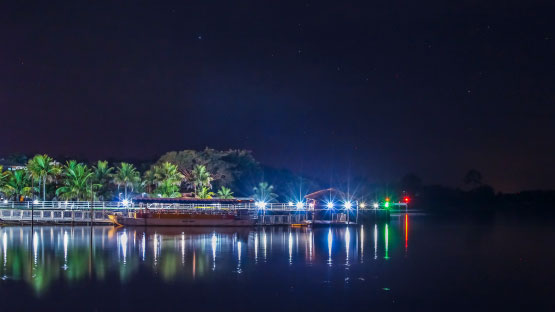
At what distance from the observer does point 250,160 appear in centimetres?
11319

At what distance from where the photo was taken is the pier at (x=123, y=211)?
7281 cm

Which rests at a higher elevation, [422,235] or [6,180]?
[6,180]

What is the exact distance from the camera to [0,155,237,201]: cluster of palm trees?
80938 millimetres

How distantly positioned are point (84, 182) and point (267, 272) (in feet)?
161

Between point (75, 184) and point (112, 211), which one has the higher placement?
point (75, 184)

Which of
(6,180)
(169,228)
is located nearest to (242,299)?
(169,228)

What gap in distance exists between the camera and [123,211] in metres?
74.6

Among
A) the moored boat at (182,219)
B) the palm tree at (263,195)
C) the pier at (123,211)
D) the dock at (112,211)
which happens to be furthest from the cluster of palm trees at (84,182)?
the moored boat at (182,219)

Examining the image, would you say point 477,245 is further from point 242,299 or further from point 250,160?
point 250,160

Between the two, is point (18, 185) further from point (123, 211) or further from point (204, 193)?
point (204, 193)

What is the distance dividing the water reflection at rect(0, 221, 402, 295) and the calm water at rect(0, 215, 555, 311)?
10 cm

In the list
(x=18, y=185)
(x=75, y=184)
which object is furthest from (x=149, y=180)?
(x=18, y=185)

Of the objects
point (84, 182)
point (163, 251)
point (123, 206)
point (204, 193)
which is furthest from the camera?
point (204, 193)

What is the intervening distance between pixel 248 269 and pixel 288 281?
4.48 metres
